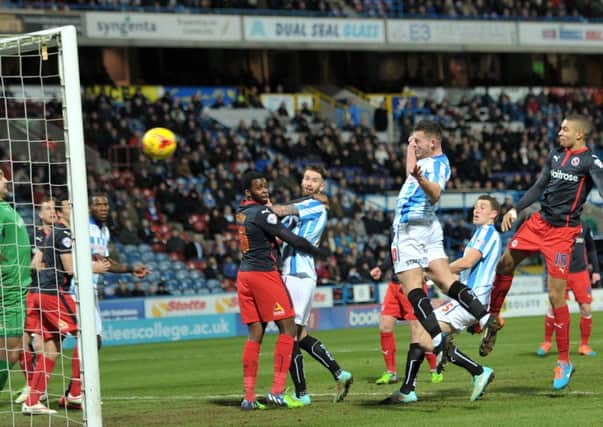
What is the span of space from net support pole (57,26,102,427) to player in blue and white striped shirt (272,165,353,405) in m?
2.76

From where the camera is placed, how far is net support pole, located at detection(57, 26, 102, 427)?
8586mm

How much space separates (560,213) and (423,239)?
182 cm

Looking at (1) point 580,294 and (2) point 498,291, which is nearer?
(2) point 498,291

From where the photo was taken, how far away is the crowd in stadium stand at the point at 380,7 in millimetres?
36469

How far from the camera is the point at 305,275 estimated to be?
11.7 meters

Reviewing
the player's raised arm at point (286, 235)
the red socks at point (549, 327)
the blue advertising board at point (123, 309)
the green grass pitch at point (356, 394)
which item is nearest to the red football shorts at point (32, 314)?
the green grass pitch at point (356, 394)

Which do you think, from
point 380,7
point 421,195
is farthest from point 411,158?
point 380,7

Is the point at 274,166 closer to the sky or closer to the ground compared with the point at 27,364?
closer to the sky

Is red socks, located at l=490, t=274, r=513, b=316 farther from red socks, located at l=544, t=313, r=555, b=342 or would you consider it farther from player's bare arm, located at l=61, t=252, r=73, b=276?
red socks, located at l=544, t=313, r=555, b=342

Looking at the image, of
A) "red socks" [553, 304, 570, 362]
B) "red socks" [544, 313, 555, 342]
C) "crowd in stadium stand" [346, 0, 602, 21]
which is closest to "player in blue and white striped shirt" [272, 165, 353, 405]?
"red socks" [553, 304, 570, 362]

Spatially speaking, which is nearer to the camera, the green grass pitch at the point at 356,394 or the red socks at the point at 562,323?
the green grass pitch at the point at 356,394

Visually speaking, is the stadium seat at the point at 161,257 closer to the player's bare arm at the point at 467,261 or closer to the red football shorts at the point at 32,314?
the red football shorts at the point at 32,314

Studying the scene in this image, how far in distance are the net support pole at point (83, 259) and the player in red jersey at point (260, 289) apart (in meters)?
2.46

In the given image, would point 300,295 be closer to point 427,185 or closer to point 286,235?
point 286,235
